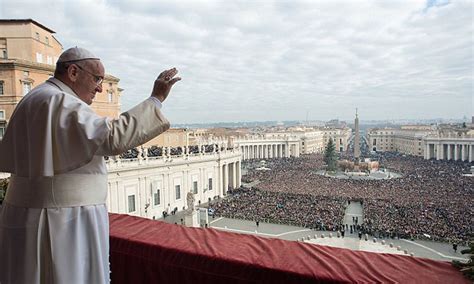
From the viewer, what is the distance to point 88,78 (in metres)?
2.22

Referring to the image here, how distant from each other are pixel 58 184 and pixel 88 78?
68cm

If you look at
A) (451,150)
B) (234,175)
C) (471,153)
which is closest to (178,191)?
(234,175)

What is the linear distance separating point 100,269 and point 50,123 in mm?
892

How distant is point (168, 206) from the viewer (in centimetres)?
3028

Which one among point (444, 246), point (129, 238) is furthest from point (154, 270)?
point (444, 246)

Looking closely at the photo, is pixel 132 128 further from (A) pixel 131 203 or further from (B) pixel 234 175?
(B) pixel 234 175

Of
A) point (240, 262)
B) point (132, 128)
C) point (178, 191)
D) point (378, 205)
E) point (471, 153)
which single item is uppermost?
point (132, 128)

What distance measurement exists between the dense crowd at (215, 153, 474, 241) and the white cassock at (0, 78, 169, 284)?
72.4ft

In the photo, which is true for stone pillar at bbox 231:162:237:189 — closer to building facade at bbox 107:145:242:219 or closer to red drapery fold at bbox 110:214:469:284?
building facade at bbox 107:145:242:219

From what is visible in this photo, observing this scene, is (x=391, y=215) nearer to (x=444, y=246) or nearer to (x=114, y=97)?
(x=444, y=246)

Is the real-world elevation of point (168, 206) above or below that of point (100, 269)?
below

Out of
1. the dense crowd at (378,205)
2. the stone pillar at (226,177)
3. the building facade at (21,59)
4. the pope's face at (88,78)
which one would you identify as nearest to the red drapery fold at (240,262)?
the pope's face at (88,78)

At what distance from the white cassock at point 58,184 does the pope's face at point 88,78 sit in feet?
0.25

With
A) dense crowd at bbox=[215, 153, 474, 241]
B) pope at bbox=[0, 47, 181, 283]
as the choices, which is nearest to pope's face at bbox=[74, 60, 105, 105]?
pope at bbox=[0, 47, 181, 283]
